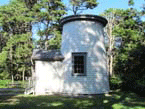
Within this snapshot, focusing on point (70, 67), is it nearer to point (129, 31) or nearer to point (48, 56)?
point (48, 56)

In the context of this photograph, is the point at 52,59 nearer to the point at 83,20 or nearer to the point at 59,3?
the point at 83,20

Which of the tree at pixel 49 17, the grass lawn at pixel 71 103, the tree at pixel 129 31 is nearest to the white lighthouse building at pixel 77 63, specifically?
the grass lawn at pixel 71 103

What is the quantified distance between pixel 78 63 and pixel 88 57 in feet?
2.73

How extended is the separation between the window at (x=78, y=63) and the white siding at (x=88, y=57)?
227 millimetres

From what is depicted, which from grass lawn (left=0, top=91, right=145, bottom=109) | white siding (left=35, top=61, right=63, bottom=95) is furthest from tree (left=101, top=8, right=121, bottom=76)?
grass lawn (left=0, top=91, right=145, bottom=109)

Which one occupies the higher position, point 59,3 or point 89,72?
point 59,3

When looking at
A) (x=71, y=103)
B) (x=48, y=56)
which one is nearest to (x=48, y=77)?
(x=48, y=56)

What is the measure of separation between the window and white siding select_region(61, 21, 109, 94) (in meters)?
0.23

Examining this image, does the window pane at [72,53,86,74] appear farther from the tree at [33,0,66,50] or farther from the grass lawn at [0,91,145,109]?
the tree at [33,0,66,50]

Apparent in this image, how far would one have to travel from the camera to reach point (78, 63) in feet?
40.1

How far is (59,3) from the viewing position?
25938 mm

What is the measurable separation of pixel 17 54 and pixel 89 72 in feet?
56.9

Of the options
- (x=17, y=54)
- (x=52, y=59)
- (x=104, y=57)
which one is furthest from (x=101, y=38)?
(x=17, y=54)

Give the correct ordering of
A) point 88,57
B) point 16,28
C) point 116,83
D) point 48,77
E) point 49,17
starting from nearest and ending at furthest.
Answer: point 88,57, point 48,77, point 116,83, point 49,17, point 16,28
